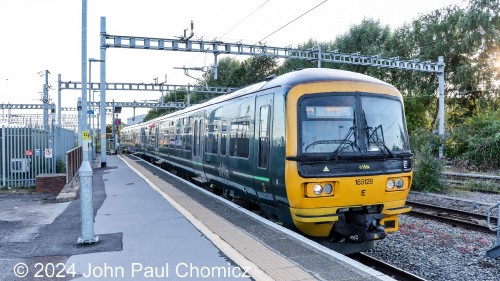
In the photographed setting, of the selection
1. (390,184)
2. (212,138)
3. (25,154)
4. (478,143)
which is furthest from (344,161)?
(478,143)

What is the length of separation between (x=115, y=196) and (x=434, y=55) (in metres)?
32.4

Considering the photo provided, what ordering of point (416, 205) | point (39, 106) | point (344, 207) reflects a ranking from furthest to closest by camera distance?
1. point (39, 106)
2. point (416, 205)
3. point (344, 207)

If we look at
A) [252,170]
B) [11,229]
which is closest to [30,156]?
[11,229]

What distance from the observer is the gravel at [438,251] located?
278 inches

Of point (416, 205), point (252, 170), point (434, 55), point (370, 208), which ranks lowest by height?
point (416, 205)

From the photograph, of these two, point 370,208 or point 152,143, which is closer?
point 370,208

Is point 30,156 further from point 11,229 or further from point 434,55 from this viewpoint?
point 434,55

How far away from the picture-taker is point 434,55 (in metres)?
36.7

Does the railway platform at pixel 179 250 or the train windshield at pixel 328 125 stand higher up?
the train windshield at pixel 328 125

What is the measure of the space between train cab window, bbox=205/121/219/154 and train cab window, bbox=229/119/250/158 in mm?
1506

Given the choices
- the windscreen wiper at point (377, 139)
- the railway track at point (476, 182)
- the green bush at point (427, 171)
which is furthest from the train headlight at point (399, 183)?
the railway track at point (476, 182)

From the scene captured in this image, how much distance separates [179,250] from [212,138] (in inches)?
246

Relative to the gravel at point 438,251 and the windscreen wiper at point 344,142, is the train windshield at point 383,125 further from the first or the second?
the gravel at point 438,251

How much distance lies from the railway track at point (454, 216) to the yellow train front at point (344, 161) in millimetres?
3345
